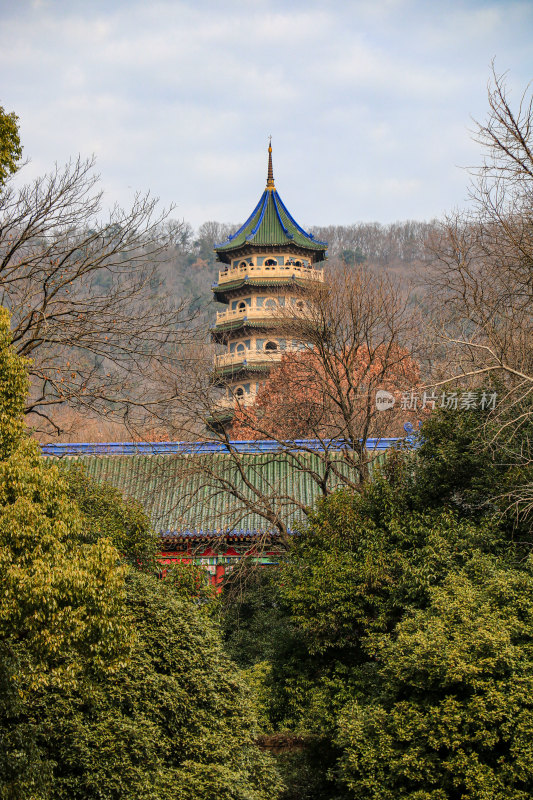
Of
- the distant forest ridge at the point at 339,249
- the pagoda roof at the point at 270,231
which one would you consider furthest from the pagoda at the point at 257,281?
the distant forest ridge at the point at 339,249

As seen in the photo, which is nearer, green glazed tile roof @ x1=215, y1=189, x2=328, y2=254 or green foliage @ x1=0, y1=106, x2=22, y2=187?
green foliage @ x1=0, y1=106, x2=22, y2=187

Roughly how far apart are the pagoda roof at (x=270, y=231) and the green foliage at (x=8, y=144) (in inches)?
851

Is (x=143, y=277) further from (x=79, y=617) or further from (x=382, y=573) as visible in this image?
(x=79, y=617)

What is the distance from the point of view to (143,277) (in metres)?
9.72

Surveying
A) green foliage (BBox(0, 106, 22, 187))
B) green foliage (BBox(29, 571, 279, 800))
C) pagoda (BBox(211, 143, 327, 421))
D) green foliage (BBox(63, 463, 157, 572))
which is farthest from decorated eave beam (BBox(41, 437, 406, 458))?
pagoda (BBox(211, 143, 327, 421))

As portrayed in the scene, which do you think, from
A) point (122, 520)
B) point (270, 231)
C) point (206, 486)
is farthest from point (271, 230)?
point (122, 520)

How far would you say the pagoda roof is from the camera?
27703 mm

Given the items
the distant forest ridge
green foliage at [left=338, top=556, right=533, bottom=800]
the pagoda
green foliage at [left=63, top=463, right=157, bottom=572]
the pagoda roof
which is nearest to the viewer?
green foliage at [left=338, top=556, right=533, bottom=800]

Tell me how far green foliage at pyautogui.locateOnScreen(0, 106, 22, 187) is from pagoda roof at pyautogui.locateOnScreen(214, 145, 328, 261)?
2161 cm

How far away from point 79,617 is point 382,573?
170 inches

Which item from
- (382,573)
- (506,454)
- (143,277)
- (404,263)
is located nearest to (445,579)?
(382,573)

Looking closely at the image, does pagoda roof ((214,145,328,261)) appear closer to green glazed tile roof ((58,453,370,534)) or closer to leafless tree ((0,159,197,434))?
green glazed tile roof ((58,453,370,534))

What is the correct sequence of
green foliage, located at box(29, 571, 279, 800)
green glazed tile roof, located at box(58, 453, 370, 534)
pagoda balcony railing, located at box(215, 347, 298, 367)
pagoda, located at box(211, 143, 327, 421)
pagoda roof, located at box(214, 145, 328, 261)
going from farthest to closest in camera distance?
pagoda roof, located at box(214, 145, 328, 261) < pagoda, located at box(211, 143, 327, 421) < pagoda balcony railing, located at box(215, 347, 298, 367) < green glazed tile roof, located at box(58, 453, 370, 534) < green foliage, located at box(29, 571, 279, 800)

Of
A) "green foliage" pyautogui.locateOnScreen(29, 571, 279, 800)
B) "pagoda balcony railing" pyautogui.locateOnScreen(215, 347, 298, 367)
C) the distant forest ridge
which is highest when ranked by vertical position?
the distant forest ridge
